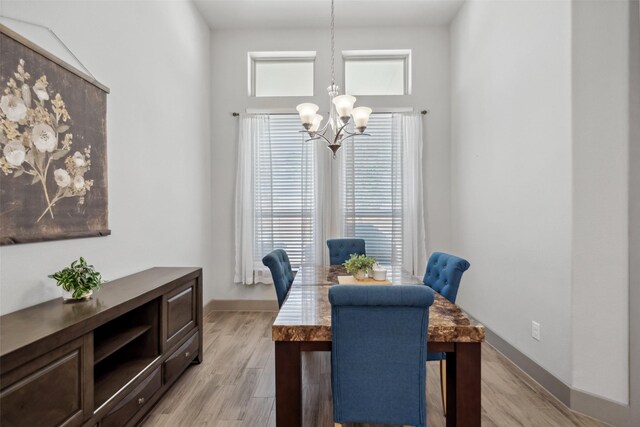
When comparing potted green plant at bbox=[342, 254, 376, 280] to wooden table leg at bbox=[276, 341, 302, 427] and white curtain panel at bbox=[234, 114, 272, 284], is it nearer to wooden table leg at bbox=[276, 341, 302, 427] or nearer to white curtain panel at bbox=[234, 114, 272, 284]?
wooden table leg at bbox=[276, 341, 302, 427]

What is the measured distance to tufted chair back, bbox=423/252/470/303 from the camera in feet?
6.97

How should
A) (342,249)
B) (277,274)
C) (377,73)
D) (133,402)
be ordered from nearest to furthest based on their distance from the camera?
(133,402)
(277,274)
(342,249)
(377,73)

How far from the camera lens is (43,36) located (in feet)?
5.65

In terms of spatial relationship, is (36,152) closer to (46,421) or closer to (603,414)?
(46,421)

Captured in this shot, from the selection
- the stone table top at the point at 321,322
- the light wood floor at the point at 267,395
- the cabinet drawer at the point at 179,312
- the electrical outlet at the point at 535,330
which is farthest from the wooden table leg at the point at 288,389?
the electrical outlet at the point at 535,330

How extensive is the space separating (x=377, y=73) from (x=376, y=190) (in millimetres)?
1625

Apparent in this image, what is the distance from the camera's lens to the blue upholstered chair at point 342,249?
138 inches

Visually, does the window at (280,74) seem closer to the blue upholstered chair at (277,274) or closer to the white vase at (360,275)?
the blue upholstered chair at (277,274)

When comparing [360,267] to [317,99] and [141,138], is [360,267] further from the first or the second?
[317,99]

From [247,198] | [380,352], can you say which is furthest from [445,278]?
[247,198]

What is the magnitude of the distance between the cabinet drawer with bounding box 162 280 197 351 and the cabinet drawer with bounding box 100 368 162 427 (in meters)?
0.22

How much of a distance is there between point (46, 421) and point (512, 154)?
135 inches

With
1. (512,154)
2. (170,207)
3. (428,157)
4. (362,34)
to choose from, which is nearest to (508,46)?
(512,154)

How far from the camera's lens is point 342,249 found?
3.53 meters
